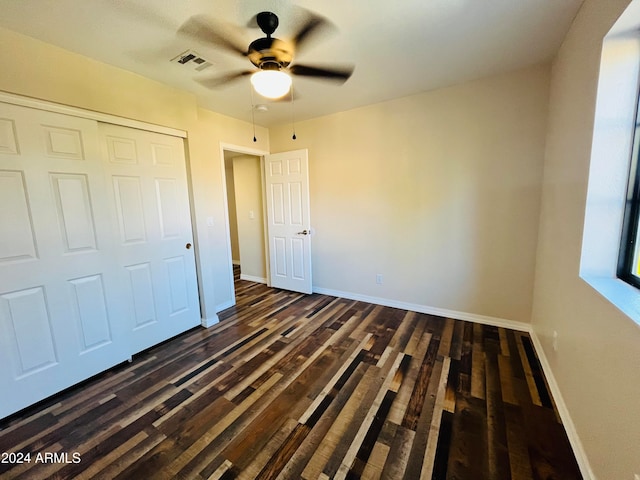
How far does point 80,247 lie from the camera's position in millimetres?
2072

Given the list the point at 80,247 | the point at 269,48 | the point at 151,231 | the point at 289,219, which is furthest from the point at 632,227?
the point at 80,247

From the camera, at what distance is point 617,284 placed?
133cm

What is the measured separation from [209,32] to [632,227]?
2.78 meters

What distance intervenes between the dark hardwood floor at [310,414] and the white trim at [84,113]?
2134 millimetres

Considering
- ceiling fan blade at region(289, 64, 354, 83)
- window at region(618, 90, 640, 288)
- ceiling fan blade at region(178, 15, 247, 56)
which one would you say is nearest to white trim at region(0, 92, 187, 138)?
ceiling fan blade at region(178, 15, 247, 56)

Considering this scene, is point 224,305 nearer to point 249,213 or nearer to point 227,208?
point 227,208

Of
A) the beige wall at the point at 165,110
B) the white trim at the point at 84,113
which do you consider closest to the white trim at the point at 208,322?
the beige wall at the point at 165,110

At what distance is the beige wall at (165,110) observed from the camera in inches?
69.2

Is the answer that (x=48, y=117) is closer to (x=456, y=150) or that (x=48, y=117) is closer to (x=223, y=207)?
(x=223, y=207)

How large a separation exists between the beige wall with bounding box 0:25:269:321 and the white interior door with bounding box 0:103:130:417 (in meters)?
0.20

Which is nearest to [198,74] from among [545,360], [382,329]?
[382,329]

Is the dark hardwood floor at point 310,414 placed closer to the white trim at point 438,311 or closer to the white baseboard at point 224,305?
the white trim at point 438,311

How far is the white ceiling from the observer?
155 cm

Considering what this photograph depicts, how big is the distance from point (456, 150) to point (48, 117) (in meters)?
3.57
